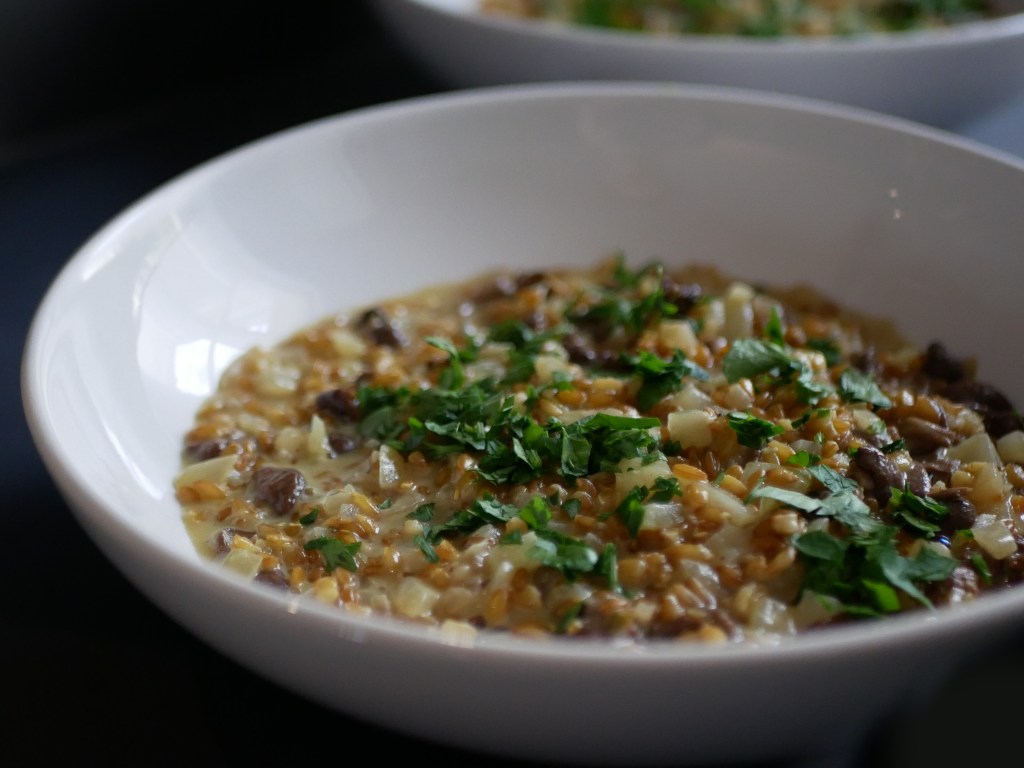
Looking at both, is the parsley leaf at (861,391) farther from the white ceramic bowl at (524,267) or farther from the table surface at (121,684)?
the table surface at (121,684)

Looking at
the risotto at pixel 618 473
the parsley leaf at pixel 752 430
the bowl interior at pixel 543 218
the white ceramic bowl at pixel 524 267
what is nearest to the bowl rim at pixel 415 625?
the white ceramic bowl at pixel 524 267

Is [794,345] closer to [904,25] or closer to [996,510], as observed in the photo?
[996,510]

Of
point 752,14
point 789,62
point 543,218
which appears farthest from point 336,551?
point 752,14

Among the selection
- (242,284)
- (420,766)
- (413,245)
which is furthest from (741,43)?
(420,766)

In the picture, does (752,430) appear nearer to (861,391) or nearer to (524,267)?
(861,391)

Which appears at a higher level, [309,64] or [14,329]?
[309,64]

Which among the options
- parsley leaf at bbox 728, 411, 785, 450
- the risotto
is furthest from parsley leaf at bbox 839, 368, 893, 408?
parsley leaf at bbox 728, 411, 785, 450

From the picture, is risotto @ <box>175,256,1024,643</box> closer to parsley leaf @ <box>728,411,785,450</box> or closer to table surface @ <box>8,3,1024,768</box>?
parsley leaf @ <box>728,411,785,450</box>

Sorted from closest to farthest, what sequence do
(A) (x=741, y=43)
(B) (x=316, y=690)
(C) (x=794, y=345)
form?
(B) (x=316, y=690)
(C) (x=794, y=345)
(A) (x=741, y=43)
